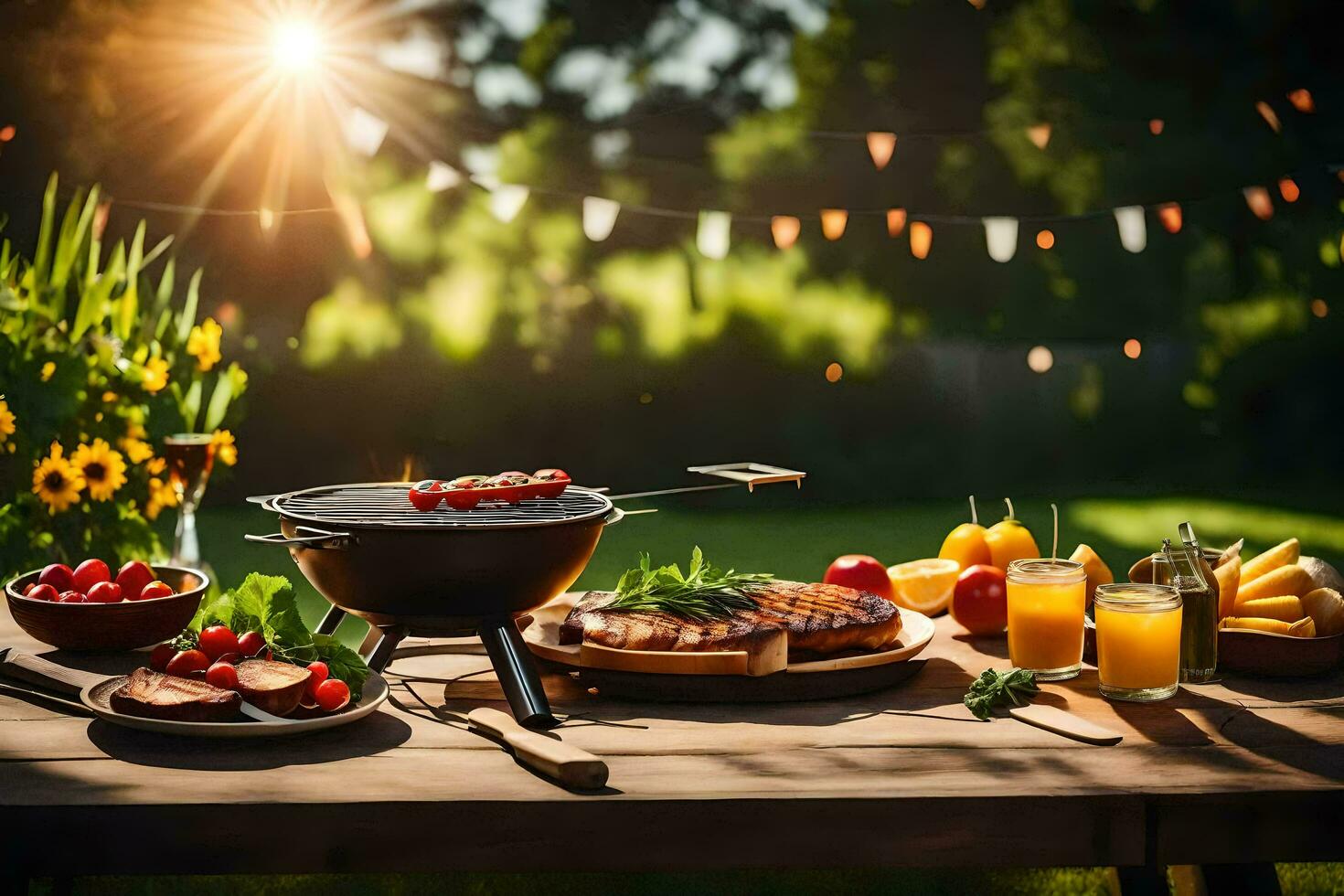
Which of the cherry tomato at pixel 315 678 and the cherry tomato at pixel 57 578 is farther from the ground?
the cherry tomato at pixel 57 578

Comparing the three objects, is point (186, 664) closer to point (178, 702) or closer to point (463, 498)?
point (178, 702)

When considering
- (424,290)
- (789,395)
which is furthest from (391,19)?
(789,395)

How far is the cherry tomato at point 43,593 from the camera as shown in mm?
1784

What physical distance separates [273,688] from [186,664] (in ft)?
0.53

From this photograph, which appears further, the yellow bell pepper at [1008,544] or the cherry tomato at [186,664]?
the yellow bell pepper at [1008,544]

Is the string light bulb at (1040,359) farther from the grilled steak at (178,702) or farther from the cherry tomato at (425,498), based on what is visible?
the grilled steak at (178,702)

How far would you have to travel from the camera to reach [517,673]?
1.56 metres

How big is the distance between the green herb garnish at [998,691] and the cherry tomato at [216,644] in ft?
3.07

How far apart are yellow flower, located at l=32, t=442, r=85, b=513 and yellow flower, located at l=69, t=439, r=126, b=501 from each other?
22mm

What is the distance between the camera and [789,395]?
268 inches

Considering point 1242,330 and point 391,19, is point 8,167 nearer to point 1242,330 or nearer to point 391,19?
point 391,19

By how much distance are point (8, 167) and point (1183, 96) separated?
244 inches

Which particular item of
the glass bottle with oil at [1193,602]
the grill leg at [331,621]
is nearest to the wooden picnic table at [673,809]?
the glass bottle with oil at [1193,602]

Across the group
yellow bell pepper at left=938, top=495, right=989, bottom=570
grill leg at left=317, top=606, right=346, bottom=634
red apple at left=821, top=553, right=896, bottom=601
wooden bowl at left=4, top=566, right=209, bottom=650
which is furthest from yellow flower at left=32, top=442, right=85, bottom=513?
yellow bell pepper at left=938, top=495, right=989, bottom=570
